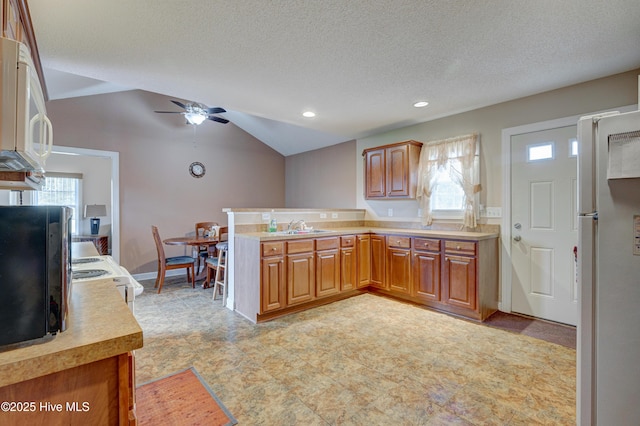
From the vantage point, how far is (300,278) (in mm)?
3443

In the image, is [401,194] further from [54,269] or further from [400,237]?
[54,269]

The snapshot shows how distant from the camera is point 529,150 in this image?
325 centimetres

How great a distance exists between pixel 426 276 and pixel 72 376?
3429 mm

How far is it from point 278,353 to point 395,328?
4.05ft

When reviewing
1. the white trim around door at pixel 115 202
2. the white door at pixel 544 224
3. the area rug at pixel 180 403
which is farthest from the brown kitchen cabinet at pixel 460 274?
the white trim around door at pixel 115 202

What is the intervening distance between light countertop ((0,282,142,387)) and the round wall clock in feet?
16.4

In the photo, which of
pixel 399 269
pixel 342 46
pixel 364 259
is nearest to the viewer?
pixel 342 46

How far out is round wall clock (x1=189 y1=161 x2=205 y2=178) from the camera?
5648mm

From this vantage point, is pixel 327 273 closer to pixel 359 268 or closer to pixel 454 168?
pixel 359 268

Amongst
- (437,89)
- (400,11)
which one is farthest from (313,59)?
(437,89)

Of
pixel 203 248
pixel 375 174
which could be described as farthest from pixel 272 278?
pixel 203 248

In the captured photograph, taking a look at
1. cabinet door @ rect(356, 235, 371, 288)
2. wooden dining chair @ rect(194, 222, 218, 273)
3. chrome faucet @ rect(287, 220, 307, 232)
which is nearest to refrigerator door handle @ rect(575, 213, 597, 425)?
cabinet door @ rect(356, 235, 371, 288)

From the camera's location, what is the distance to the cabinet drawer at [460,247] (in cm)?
320

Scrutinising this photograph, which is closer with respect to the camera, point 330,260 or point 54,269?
point 54,269
